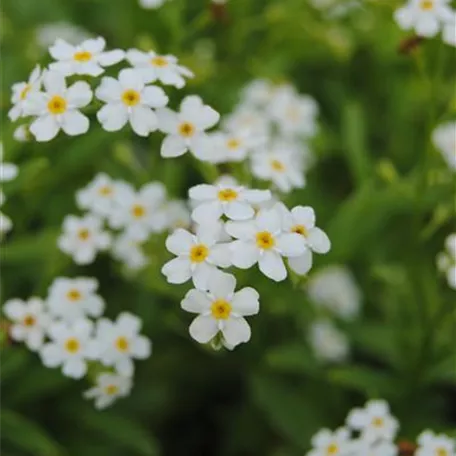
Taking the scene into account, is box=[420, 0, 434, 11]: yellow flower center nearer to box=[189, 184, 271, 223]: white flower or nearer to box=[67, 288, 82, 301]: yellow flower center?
box=[189, 184, 271, 223]: white flower

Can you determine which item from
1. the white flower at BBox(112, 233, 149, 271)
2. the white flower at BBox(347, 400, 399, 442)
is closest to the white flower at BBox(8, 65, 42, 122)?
the white flower at BBox(112, 233, 149, 271)

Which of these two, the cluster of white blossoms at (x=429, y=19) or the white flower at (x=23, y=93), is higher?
the cluster of white blossoms at (x=429, y=19)

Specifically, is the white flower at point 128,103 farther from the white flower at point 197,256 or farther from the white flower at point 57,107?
the white flower at point 197,256

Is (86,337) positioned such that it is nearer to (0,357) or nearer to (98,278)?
(0,357)

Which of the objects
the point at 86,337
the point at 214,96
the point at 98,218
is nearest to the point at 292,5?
the point at 214,96

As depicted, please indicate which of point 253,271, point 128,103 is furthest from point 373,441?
point 128,103

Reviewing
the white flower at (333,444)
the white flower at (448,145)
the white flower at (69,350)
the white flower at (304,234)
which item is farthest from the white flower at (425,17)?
the white flower at (69,350)

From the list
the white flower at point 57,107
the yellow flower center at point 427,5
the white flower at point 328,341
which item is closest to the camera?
the white flower at point 57,107

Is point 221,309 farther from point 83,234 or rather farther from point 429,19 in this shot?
point 429,19
